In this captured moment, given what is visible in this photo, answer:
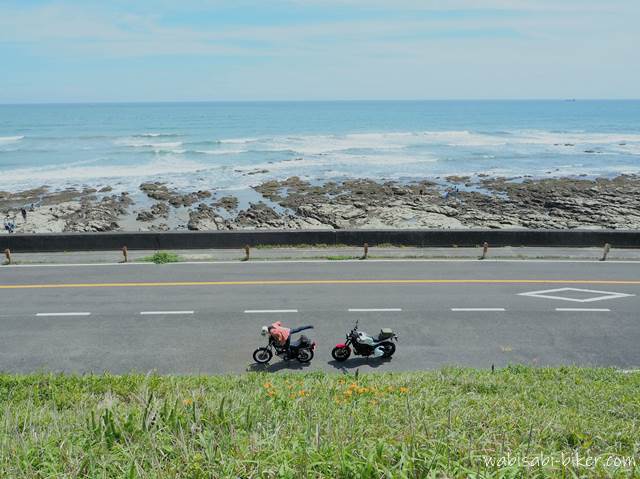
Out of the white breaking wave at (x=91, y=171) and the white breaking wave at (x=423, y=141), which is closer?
the white breaking wave at (x=91, y=171)

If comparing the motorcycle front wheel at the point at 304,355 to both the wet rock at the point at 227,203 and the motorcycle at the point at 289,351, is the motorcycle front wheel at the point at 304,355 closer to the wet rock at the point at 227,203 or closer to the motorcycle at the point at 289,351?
the motorcycle at the point at 289,351

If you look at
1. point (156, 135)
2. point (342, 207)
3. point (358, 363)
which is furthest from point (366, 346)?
point (156, 135)

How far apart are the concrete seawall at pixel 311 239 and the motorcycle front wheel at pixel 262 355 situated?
11.5m

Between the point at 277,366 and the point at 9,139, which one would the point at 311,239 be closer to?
the point at 277,366

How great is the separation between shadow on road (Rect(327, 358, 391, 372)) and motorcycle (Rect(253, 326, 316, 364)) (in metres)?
0.66

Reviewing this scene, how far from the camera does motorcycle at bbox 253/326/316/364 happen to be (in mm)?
12539

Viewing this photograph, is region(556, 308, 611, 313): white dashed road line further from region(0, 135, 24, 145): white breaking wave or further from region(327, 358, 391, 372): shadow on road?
region(0, 135, 24, 145): white breaking wave

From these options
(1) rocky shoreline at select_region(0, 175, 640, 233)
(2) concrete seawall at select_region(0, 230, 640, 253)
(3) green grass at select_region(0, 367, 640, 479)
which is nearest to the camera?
(3) green grass at select_region(0, 367, 640, 479)

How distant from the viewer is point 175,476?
4719mm

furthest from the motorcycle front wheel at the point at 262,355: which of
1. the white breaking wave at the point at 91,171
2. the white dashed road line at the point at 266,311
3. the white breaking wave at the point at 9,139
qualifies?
the white breaking wave at the point at 9,139

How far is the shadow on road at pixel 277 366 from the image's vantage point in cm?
1239

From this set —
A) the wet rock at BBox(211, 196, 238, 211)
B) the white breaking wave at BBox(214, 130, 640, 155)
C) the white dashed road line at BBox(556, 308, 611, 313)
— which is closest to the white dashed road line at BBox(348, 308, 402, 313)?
the white dashed road line at BBox(556, 308, 611, 313)

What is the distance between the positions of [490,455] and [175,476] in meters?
3.14

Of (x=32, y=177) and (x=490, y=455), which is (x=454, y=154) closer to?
(x=32, y=177)
